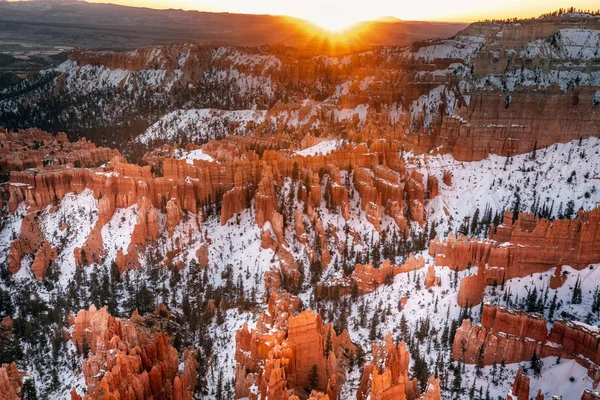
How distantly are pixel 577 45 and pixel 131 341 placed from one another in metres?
106

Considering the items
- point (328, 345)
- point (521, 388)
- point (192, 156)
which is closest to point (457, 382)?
point (521, 388)

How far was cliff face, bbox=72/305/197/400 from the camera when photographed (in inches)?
1189

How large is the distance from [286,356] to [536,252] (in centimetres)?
2678

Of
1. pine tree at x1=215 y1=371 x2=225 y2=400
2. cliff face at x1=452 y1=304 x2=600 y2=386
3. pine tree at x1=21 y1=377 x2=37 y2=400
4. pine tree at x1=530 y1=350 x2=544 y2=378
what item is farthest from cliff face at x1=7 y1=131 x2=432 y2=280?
pine tree at x1=530 y1=350 x2=544 y2=378

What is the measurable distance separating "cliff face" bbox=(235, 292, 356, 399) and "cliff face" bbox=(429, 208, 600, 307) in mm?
15557

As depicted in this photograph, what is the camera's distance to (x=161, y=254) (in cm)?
5772

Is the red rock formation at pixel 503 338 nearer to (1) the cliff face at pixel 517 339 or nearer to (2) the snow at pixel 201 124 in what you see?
(1) the cliff face at pixel 517 339

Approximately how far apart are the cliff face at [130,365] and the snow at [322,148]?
39559 mm

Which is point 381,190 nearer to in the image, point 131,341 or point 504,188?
point 504,188

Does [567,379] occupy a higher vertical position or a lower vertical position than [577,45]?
lower

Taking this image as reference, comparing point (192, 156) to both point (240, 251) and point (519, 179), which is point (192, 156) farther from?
point (519, 179)

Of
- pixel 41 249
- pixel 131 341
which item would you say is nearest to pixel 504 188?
pixel 131 341

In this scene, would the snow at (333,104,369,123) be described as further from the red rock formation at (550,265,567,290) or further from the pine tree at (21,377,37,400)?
the pine tree at (21,377,37,400)

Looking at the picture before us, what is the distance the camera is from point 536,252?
45531mm
